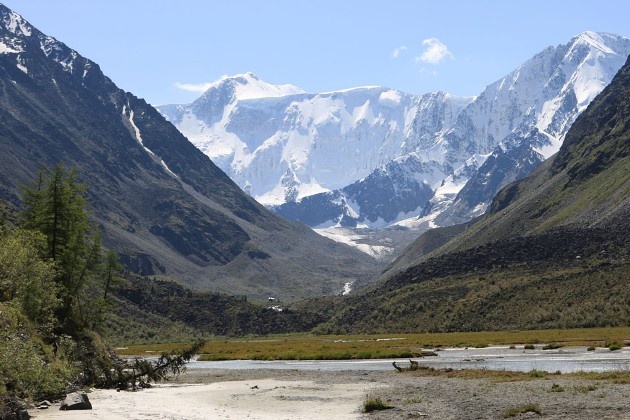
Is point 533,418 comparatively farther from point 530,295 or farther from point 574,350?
point 530,295

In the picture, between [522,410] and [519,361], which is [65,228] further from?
[522,410]

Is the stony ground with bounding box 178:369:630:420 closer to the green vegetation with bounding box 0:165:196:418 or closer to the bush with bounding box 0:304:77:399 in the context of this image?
the green vegetation with bounding box 0:165:196:418

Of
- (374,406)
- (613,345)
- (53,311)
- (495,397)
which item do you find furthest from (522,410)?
(613,345)

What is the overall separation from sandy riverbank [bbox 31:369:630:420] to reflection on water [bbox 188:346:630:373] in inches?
435

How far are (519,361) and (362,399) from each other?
32956 millimetres

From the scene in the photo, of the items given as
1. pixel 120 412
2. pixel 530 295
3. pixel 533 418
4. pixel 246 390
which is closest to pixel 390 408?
pixel 533 418

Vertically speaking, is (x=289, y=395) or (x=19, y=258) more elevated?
(x=19, y=258)

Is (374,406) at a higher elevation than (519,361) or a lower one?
higher

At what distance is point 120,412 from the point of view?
46938mm

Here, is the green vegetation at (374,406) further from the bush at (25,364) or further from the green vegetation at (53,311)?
the bush at (25,364)

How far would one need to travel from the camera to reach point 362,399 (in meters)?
53.0

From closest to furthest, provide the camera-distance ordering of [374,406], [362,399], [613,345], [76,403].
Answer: [374,406] → [76,403] → [362,399] → [613,345]

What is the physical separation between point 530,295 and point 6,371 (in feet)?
473

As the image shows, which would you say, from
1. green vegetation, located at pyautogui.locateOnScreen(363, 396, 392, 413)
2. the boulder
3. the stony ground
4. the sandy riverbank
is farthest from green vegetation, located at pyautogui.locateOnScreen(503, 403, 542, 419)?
the boulder
